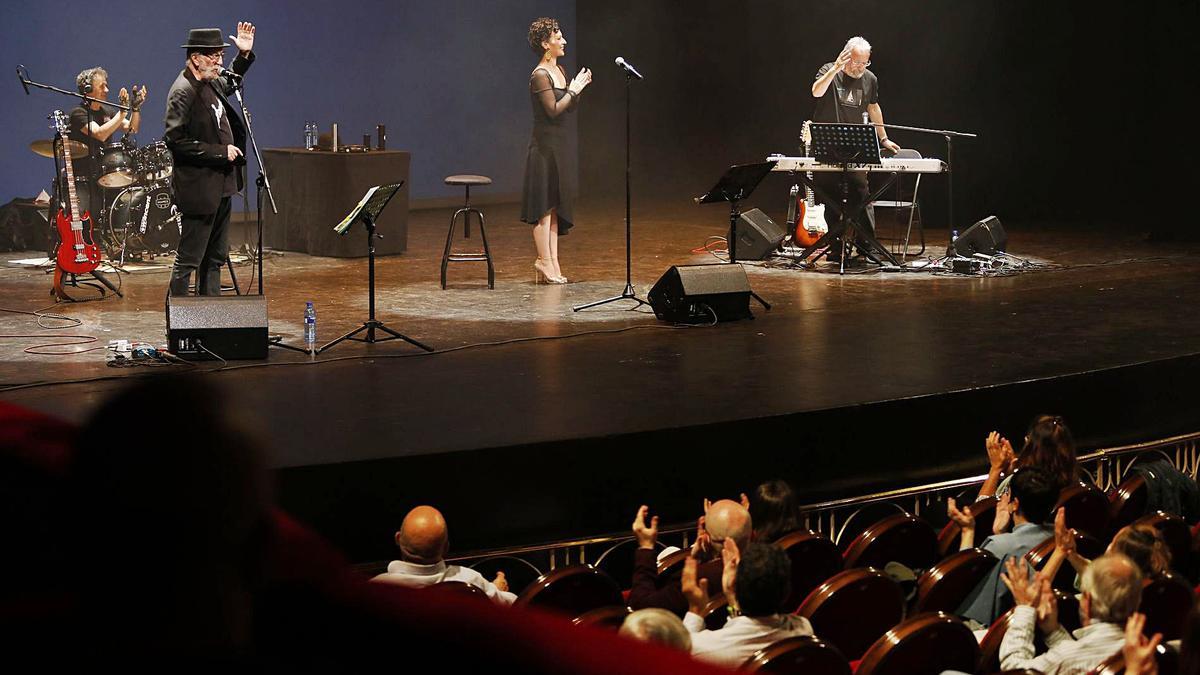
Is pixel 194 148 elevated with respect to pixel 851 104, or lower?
lower

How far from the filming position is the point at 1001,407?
544 cm

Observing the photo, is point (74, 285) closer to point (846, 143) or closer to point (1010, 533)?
point (846, 143)

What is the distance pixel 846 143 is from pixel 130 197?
5047 millimetres

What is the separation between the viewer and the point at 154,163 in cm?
978

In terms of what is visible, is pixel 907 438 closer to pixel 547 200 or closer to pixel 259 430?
pixel 547 200

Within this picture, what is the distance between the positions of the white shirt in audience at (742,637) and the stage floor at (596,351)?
1423 mm

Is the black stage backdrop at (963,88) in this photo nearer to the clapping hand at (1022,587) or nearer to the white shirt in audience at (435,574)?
the clapping hand at (1022,587)

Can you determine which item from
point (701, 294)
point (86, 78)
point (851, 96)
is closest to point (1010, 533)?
point (701, 294)

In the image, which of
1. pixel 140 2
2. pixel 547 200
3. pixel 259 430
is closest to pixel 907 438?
pixel 547 200

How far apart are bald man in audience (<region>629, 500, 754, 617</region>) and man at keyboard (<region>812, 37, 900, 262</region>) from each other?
5675 mm

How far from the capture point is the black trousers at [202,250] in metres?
6.45

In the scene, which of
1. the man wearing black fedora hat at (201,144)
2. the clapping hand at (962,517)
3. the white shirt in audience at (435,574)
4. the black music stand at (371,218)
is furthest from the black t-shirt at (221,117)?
the clapping hand at (962,517)

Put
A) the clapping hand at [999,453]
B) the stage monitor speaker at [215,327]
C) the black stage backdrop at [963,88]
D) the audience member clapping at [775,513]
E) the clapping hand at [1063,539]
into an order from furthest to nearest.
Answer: the black stage backdrop at [963,88] → the stage monitor speaker at [215,327] → the clapping hand at [999,453] → the audience member clapping at [775,513] → the clapping hand at [1063,539]

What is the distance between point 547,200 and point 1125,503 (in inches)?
174
